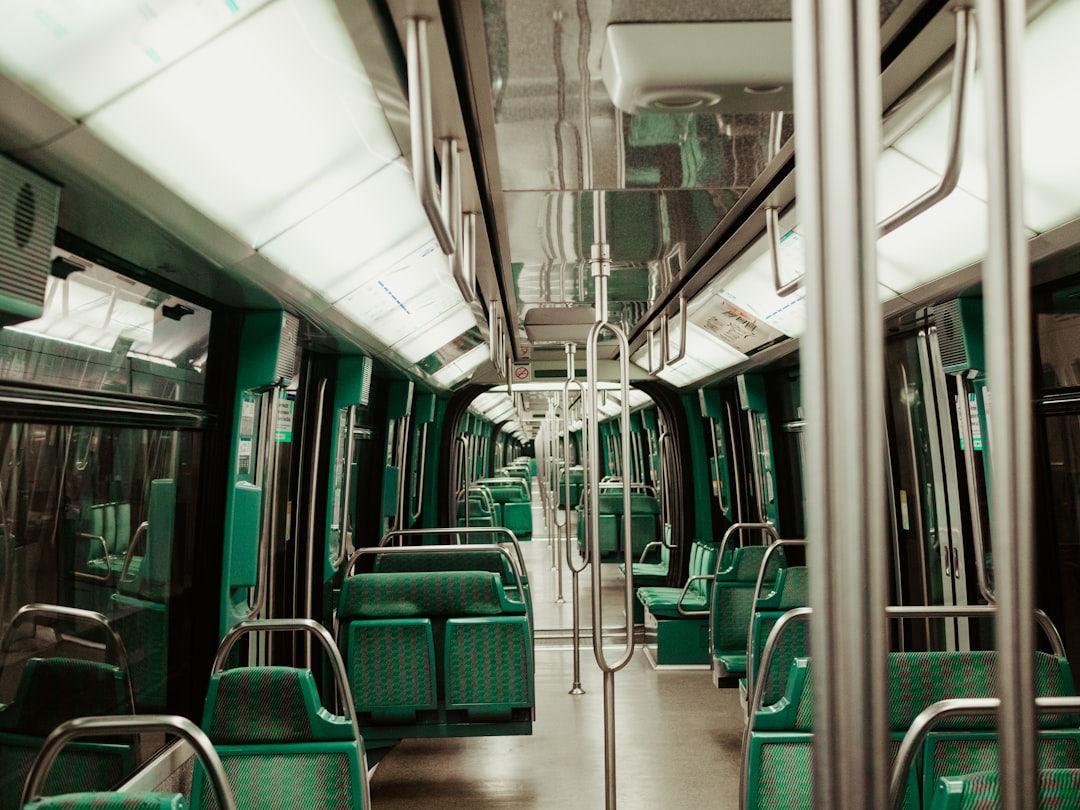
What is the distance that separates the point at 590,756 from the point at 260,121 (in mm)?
3881

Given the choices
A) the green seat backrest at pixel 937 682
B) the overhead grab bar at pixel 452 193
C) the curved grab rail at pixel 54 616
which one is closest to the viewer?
the overhead grab bar at pixel 452 193

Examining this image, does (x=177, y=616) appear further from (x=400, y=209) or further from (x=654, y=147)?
(x=654, y=147)

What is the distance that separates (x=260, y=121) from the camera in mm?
1930

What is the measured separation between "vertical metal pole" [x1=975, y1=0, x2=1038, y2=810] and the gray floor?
12.5 feet

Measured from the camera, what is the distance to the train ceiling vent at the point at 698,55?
155 centimetres

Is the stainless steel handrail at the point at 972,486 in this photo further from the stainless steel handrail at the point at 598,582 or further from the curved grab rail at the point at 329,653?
the curved grab rail at the point at 329,653

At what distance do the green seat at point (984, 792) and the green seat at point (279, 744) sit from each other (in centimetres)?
153

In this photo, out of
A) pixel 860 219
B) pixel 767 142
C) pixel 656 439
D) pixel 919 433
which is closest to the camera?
pixel 860 219

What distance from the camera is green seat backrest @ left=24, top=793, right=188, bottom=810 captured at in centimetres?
149

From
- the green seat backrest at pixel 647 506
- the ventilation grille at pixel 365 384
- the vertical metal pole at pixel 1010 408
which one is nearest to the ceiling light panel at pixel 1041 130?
the vertical metal pole at pixel 1010 408

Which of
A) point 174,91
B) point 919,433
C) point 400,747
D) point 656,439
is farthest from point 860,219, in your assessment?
point 656,439

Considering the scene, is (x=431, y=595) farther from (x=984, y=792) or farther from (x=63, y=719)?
(x=984, y=792)

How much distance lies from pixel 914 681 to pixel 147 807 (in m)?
2.11

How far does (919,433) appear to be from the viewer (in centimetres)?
413
